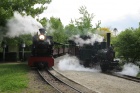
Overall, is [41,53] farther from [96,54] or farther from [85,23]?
[85,23]

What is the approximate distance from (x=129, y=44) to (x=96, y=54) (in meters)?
3.49

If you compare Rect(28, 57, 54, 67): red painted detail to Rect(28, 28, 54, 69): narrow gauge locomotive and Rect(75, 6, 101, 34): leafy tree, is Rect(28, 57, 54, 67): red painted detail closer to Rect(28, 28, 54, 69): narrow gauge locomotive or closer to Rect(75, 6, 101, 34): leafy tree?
Rect(28, 28, 54, 69): narrow gauge locomotive

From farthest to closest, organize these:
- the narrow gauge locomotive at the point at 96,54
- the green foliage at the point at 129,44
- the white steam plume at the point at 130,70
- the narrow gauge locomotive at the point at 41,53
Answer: the green foliage at the point at 129,44, the white steam plume at the point at 130,70, the narrow gauge locomotive at the point at 96,54, the narrow gauge locomotive at the point at 41,53

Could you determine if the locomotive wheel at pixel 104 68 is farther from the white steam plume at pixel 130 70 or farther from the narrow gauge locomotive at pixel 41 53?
the narrow gauge locomotive at pixel 41 53

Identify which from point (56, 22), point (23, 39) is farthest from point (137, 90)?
point (56, 22)

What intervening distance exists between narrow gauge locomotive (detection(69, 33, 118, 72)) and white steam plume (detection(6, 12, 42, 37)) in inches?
178

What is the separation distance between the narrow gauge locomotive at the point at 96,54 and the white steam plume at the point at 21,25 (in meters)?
4.52

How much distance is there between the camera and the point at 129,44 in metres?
24.2

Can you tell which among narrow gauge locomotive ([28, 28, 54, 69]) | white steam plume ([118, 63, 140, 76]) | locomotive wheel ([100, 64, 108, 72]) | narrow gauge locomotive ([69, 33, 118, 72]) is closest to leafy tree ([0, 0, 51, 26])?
narrow gauge locomotive ([28, 28, 54, 69])

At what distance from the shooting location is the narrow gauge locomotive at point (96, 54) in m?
21.5

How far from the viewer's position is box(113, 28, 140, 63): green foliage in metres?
23.9

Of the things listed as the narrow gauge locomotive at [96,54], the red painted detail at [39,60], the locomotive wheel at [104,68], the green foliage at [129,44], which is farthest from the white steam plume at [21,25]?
the green foliage at [129,44]

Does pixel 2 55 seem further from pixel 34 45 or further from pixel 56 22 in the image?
pixel 56 22

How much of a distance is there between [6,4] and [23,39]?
15.7 ft
